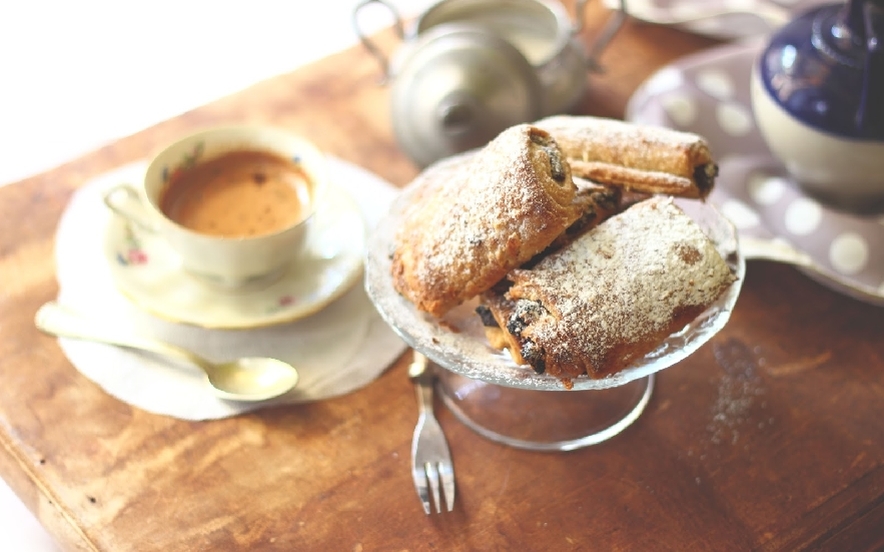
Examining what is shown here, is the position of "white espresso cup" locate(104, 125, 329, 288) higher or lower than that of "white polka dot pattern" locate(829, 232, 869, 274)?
higher

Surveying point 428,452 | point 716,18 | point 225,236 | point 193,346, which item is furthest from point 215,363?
point 716,18

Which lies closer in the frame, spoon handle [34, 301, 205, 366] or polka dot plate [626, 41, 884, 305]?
spoon handle [34, 301, 205, 366]

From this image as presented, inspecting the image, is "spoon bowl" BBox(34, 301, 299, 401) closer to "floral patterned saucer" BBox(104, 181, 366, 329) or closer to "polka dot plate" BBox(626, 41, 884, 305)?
"floral patterned saucer" BBox(104, 181, 366, 329)

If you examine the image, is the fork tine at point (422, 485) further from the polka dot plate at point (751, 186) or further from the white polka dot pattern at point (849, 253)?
the white polka dot pattern at point (849, 253)

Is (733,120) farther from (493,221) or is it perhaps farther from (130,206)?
(130,206)

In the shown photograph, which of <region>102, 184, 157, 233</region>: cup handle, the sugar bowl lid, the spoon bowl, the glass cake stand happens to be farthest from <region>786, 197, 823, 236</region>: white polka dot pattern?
<region>102, 184, 157, 233</region>: cup handle

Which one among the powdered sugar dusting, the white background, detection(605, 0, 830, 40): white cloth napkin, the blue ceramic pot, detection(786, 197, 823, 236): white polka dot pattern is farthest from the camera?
the white background

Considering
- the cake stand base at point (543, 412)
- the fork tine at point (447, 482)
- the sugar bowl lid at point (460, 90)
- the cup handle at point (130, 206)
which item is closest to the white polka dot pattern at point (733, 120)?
the sugar bowl lid at point (460, 90)
